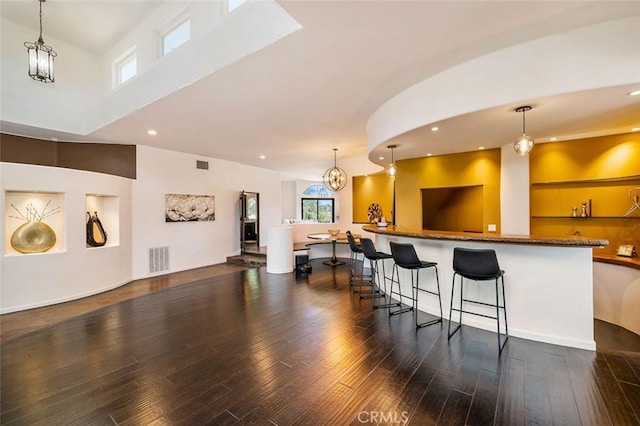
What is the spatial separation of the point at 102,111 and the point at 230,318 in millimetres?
4413

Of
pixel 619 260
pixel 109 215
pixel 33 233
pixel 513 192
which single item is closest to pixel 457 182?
pixel 513 192

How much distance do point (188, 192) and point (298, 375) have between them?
6.05 meters

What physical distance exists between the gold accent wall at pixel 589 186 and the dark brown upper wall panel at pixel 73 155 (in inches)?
326

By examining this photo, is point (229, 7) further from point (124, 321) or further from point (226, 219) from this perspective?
point (226, 219)

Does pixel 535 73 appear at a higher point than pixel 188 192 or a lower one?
higher

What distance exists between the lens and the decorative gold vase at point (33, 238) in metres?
4.13

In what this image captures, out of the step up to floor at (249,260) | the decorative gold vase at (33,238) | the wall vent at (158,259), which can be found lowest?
the step up to floor at (249,260)

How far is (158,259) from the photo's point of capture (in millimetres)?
6371

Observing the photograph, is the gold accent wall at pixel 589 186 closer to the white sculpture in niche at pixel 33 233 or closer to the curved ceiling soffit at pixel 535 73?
the curved ceiling soffit at pixel 535 73

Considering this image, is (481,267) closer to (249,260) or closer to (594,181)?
(594,181)

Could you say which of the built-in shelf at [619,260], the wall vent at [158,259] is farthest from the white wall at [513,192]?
the wall vent at [158,259]

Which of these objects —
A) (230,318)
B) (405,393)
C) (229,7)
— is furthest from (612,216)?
(229,7)

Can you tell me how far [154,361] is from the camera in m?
2.61

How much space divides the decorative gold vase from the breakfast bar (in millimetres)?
A: 6146
